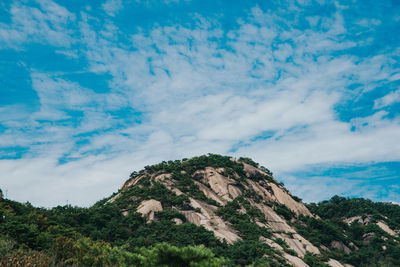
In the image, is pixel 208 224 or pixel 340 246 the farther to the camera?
pixel 340 246

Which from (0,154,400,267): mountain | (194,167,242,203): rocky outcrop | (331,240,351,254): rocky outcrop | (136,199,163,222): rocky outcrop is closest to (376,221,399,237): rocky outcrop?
(0,154,400,267): mountain

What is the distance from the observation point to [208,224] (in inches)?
1876

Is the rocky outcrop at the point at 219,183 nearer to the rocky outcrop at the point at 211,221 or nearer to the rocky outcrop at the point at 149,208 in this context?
the rocky outcrop at the point at 211,221

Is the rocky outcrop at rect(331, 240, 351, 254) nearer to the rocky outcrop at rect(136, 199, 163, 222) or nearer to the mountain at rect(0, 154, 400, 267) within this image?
the mountain at rect(0, 154, 400, 267)

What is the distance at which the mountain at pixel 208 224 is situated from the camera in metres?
26.6

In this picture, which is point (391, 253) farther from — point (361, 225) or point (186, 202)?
point (186, 202)

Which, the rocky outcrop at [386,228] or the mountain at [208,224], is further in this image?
the rocky outcrop at [386,228]

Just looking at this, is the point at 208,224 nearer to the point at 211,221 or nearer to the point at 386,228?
the point at 211,221

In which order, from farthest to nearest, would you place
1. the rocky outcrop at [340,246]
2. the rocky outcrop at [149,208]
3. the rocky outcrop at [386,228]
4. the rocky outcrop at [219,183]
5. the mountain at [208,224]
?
the rocky outcrop at [386,228], the rocky outcrop at [219,183], the rocky outcrop at [340,246], the rocky outcrop at [149,208], the mountain at [208,224]

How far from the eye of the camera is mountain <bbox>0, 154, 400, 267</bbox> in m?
26.6

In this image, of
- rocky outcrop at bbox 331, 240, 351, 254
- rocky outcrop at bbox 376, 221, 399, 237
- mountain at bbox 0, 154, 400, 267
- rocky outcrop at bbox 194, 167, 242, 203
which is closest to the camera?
mountain at bbox 0, 154, 400, 267

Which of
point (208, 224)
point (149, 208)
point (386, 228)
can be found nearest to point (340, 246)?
point (386, 228)

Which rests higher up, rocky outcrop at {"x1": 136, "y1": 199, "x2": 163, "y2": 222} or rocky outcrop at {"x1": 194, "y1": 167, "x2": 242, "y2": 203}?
rocky outcrop at {"x1": 194, "y1": 167, "x2": 242, "y2": 203}

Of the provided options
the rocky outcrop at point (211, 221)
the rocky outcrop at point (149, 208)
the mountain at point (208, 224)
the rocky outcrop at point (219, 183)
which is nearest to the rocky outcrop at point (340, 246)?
the mountain at point (208, 224)
